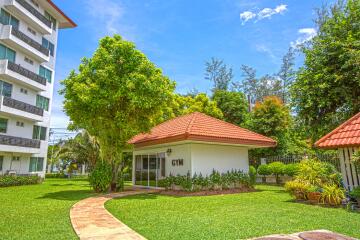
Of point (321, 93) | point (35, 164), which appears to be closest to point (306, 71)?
point (321, 93)

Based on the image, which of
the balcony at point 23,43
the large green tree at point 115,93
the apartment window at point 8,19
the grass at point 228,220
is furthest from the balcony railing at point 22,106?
the grass at point 228,220

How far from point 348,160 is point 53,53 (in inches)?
1177

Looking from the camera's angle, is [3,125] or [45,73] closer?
[3,125]

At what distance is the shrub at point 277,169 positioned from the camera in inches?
748

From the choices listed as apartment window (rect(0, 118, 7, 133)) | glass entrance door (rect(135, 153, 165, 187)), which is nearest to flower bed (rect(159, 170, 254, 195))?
glass entrance door (rect(135, 153, 165, 187))

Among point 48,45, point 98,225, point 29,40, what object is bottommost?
point 98,225

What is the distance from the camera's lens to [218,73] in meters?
40.3

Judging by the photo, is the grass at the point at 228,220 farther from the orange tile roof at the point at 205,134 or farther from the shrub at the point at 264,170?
the shrub at the point at 264,170

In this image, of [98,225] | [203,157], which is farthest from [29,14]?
[98,225]

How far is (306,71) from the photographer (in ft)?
49.0

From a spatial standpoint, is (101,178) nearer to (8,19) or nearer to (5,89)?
(5,89)

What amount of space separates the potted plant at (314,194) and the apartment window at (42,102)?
85.3ft

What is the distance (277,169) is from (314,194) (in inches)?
363

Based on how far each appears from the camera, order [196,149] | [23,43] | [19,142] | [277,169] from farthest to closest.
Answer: [23,43], [19,142], [277,169], [196,149]
